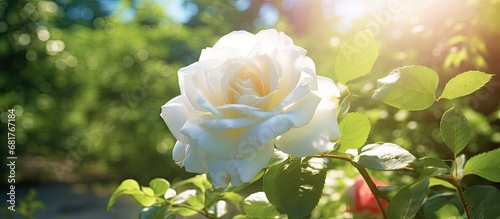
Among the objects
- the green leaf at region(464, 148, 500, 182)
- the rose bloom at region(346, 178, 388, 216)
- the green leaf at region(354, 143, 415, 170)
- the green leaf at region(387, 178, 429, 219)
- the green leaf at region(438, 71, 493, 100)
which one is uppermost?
the green leaf at region(438, 71, 493, 100)

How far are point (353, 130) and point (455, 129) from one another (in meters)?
0.07

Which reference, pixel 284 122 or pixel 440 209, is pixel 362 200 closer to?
pixel 440 209

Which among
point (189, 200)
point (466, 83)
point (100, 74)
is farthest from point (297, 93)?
point (100, 74)

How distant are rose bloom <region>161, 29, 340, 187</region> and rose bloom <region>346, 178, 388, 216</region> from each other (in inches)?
12.7

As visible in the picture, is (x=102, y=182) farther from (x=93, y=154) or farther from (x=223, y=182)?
(x=223, y=182)

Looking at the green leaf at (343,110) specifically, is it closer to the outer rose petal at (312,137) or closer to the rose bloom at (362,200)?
the outer rose petal at (312,137)

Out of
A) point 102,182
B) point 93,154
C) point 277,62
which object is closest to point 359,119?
point 277,62

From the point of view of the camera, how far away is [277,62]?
357mm

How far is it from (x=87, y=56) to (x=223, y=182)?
326cm

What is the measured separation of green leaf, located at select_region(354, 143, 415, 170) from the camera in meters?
0.36

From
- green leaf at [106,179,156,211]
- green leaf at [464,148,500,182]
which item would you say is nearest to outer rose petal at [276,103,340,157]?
green leaf at [464,148,500,182]

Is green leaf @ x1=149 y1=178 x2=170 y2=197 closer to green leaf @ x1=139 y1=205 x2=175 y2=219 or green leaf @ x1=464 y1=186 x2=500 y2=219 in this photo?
green leaf @ x1=139 y1=205 x2=175 y2=219

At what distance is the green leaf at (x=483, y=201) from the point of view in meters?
0.40

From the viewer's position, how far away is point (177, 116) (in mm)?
371
